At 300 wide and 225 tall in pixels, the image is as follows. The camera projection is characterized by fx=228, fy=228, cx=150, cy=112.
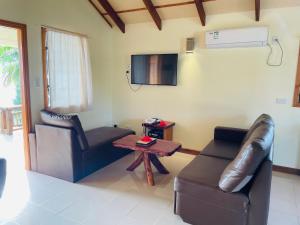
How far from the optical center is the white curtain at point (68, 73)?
12.3ft

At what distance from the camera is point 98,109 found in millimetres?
4871

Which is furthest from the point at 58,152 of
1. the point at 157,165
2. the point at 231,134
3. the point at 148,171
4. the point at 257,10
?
the point at 257,10

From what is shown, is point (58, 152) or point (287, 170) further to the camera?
point (287, 170)

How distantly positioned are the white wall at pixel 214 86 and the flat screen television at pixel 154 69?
0.47 feet

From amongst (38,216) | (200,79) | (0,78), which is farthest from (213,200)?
(0,78)

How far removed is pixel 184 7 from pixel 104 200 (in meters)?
3.31

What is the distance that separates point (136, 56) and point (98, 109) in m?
1.37

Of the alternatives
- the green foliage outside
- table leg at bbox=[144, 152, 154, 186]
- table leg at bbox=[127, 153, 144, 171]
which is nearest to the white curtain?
table leg at bbox=[127, 153, 144, 171]

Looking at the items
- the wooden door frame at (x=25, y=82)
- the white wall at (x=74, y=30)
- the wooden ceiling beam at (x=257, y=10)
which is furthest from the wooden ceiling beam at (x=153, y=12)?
the wooden door frame at (x=25, y=82)

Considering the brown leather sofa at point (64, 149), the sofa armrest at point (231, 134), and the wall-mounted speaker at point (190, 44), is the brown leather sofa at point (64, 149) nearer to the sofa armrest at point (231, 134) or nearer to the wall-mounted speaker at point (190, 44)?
the sofa armrest at point (231, 134)

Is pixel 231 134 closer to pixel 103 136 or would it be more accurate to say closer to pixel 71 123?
pixel 103 136

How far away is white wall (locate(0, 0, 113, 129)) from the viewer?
3334 millimetres

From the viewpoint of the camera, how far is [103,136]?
392 cm

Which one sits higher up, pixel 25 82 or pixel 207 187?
pixel 25 82
